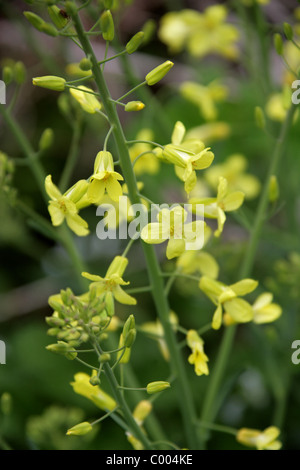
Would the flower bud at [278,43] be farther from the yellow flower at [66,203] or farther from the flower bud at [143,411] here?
the flower bud at [143,411]

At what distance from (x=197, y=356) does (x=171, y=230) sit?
262 mm

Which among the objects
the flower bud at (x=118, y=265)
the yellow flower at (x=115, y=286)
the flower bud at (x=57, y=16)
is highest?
the flower bud at (x=57, y=16)

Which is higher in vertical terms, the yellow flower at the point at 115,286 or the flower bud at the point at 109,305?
the yellow flower at the point at 115,286

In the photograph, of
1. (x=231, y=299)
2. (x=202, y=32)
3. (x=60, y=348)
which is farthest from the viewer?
(x=202, y=32)

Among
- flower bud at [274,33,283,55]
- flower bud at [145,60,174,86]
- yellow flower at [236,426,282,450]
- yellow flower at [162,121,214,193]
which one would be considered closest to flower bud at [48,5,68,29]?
flower bud at [145,60,174,86]

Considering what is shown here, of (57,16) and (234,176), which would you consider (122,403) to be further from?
(234,176)

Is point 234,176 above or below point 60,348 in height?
above

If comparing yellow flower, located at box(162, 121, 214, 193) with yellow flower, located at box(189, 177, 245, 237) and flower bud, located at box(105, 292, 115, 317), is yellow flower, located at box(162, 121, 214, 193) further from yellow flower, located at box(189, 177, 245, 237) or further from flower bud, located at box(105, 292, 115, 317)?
flower bud, located at box(105, 292, 115, 317)

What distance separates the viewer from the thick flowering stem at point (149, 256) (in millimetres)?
913

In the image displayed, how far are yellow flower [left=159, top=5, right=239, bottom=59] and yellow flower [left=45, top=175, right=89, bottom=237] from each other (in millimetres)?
1168

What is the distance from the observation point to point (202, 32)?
1.96 m

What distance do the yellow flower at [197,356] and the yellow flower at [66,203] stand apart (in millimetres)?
315

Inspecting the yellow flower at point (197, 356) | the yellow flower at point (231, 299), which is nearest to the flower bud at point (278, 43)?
the yellow flower at point (231, 299)

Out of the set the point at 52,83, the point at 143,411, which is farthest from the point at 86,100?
the point at 143,411
